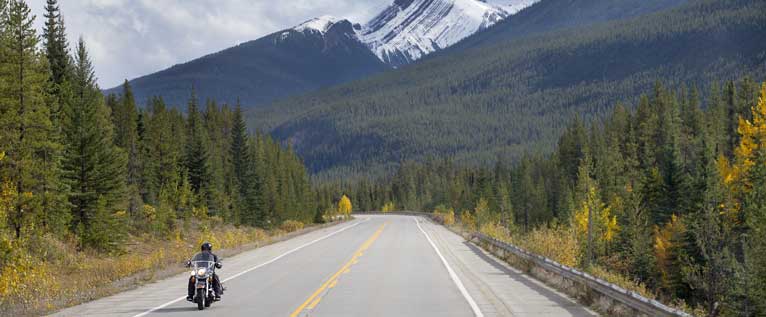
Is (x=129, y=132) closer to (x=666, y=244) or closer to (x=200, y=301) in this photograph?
(x=666, y=244)

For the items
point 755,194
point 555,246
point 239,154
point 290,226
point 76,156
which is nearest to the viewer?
point 555,246

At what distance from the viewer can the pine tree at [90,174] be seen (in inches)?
1352

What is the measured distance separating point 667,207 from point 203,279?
53798mm

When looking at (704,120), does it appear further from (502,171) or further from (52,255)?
(52,255)

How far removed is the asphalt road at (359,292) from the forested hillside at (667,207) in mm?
2675

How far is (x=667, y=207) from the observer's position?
199 feet

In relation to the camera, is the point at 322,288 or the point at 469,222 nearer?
the point at 322,288

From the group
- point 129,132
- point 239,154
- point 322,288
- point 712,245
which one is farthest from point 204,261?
point 239,154

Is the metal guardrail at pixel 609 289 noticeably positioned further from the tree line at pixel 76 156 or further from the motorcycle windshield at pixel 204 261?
the tree line at pixel 76 156

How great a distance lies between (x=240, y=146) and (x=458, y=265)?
2365 inches

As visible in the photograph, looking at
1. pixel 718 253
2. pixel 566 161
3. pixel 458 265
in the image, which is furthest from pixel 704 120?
pixel 458 265

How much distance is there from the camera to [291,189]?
10006cm

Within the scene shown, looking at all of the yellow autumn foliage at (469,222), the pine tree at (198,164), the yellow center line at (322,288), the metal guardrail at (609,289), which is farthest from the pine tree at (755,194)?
the pine tree at (198,164)

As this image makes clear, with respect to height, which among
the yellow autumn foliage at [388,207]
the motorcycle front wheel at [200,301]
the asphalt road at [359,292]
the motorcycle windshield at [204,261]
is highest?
the yellow autumn foliage at [388,207]
